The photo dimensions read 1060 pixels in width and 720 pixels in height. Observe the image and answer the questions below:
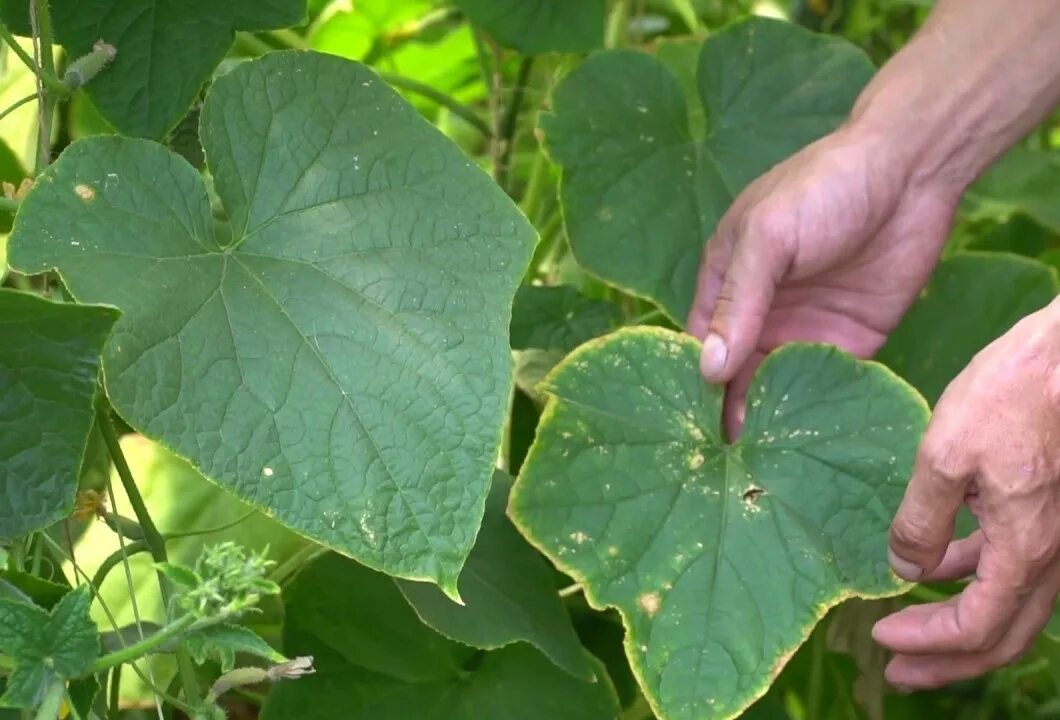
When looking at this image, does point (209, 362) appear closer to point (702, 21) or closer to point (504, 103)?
point (504, 103)

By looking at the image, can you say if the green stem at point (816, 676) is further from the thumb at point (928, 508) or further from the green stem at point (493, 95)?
the green stem at point (493, 95)

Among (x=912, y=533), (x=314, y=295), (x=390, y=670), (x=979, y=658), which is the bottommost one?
(x=390, y=670)

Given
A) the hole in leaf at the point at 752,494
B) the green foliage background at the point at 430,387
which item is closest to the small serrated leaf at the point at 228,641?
the green foliage background at the point at 430,387

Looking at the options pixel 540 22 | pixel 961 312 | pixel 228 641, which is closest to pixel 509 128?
pixel 540 22

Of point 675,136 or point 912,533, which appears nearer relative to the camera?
point 912,533

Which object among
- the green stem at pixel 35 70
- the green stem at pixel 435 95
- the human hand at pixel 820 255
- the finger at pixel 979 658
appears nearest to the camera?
the green stem at pixel 35 70

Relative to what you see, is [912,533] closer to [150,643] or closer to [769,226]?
[769,226]

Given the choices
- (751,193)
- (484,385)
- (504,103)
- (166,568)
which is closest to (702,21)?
(504,103)
